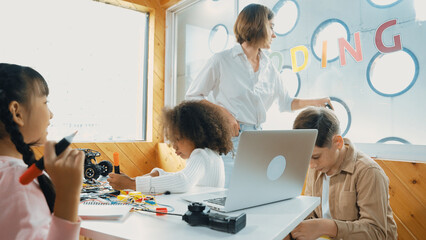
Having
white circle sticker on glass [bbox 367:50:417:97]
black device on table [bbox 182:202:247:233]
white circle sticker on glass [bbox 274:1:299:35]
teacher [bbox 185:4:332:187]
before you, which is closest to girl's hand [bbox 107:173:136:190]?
black device on table [bbox 182:202:247:233]

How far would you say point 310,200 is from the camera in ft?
3.61

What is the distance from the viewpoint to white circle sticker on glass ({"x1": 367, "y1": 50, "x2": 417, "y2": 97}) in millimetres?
1688

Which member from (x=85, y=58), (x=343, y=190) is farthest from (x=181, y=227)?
(x=85, y=58)

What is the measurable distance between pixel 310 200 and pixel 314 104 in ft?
2.98

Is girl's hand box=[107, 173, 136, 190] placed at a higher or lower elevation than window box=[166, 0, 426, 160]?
lower

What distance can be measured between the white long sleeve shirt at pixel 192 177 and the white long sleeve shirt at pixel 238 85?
1.54 feet

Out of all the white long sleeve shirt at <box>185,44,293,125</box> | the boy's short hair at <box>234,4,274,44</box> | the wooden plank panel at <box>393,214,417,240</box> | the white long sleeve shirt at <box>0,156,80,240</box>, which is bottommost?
the wooden plank panel at <box>393,214,417,240</box>

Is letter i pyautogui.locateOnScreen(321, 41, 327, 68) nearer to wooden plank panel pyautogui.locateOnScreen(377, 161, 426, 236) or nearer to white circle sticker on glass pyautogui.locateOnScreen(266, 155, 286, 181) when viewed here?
wooden plank panel pyautogui.locateOnScreen(377, 161, 426, 236)

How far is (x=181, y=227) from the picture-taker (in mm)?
770

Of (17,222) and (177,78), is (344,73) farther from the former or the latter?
(177,78)

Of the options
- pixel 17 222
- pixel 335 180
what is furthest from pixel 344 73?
pixel 17 222

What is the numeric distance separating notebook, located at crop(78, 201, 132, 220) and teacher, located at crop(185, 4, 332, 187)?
3.17 feet

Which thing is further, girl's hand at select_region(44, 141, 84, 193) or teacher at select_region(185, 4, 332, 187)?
teacher at select_region(185, 4, 332, 187)

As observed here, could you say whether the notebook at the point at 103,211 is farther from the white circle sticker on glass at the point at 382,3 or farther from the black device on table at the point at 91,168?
the white circle sticker on glass at the point at 382,3
